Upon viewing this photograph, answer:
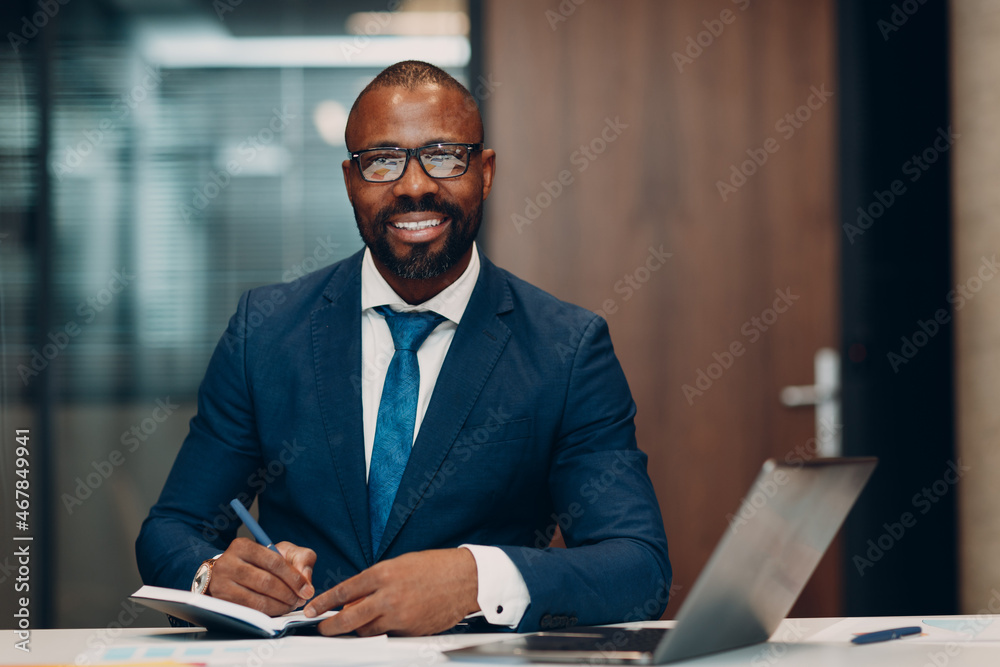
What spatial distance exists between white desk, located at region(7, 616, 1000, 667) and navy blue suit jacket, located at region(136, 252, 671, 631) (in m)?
0.25

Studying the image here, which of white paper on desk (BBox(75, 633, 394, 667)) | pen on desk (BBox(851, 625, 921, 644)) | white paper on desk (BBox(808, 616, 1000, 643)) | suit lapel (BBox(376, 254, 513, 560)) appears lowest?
white paper on desk (BBox(808, 616, 1000, 643))

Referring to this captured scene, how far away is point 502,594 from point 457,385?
436mm

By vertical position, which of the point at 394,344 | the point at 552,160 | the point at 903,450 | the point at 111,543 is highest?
the point at 552,160

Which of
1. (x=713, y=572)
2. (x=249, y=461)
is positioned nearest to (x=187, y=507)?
(x=249, y=461)

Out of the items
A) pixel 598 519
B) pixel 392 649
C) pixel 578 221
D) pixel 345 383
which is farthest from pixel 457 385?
pixel 578 221

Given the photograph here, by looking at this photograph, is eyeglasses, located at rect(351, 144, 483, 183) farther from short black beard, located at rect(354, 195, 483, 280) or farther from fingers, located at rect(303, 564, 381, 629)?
fingers, located at rect(303, 564, 381, 629)

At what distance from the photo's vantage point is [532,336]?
156 centimetres

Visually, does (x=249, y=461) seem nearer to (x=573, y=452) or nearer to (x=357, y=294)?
(x=357, y=294)

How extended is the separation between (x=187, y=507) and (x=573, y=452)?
65 centimetres

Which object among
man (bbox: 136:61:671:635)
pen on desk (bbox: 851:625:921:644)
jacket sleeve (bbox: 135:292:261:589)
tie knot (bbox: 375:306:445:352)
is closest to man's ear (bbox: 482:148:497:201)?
man (bbox: 136:61:671:635)

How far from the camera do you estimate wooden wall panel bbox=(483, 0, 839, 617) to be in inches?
104

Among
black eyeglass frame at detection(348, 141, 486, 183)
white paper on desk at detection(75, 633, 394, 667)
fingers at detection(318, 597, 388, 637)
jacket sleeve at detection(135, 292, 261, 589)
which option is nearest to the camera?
white paper on desk at detection(75, 633, 394, 667)

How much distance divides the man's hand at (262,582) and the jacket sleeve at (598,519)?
28 centimetres

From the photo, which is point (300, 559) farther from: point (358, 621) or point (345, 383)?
point (345, 383)
